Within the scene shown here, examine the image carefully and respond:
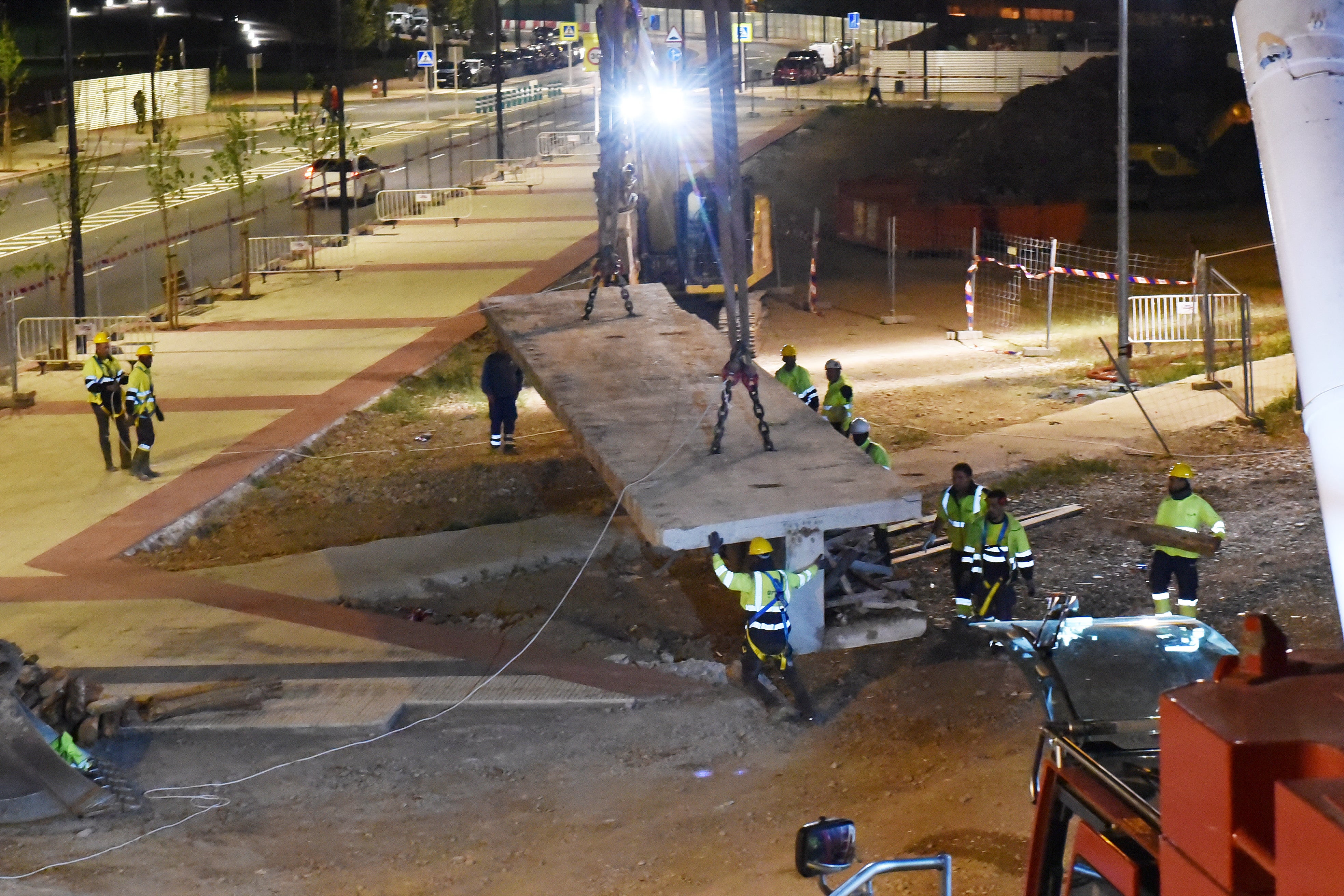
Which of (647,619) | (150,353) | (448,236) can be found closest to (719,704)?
(647,619)

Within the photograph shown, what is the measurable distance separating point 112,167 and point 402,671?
3693 centimetres

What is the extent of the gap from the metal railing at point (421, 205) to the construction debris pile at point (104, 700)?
26.3m

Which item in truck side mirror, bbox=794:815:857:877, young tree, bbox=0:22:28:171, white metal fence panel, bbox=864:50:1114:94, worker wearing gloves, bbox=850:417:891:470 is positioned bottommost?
worker wearing gloves, bbox=850:417:891:470

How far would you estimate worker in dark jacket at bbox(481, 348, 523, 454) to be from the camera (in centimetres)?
1769

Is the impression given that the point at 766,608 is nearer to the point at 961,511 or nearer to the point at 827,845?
the point at 961,511

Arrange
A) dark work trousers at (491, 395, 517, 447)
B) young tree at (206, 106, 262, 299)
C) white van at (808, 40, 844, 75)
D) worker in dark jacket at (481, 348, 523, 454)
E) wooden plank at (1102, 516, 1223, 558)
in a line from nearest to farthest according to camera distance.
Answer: wooden plank at (1102, 516, 1223, 558)
worker in dark jacket at (481, 348, 523, 454)
dark work trousers at (491, 395, 517, 447)
young tree at (206, 106, 262, 299)
white van at (808, 40, 844, 75)

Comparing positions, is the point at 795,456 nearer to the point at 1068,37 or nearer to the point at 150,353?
the point at 150,353

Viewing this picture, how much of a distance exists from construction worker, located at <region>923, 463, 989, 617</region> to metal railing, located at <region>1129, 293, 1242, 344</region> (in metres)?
11.7

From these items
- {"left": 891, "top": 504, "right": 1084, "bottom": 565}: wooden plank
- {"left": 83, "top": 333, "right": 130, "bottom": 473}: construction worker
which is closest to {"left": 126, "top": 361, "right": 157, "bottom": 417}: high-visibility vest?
{"left": 83, "top": 333, "right": 130, "bottom": 473}: construction worker

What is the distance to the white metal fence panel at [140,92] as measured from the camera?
168 feet

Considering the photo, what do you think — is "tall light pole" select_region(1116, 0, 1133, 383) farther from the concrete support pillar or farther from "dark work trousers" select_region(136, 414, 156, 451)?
"dark work trousers" select_region(136, 414, 156, 451)

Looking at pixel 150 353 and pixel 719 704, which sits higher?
pixel 150 353

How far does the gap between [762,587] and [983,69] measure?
60.6 metres

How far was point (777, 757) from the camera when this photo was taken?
31.7 ft
